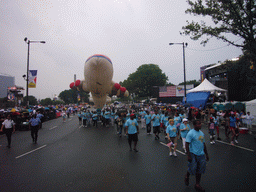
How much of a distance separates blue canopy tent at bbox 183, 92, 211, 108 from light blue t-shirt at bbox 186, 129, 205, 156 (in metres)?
16.7

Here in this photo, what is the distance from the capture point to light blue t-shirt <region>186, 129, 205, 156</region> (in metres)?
3.88

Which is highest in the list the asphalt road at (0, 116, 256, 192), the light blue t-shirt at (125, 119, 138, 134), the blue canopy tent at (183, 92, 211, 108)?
the blue canopy tent at (183, 92, 211, 108)

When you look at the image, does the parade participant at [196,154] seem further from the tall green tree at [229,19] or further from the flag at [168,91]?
the flag at [168,91]

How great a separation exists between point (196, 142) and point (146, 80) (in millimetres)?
47061

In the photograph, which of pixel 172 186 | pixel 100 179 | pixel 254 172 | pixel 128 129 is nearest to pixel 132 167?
pixel 100 179

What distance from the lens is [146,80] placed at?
166 ft

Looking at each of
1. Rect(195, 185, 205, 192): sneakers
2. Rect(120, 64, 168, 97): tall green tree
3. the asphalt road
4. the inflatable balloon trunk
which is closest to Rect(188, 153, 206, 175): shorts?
Rect(195, 185, 205, 192): sneakers

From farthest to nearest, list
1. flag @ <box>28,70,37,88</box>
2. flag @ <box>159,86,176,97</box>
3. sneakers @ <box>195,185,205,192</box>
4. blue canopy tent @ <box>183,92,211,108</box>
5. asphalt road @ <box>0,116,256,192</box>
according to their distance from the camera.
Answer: flag @ <box>159,86,176,97</box>, blue canopy tent @ <box>183,92,211,108</box>, flag @ <box>28,70,37,88</box>, asphalt road @ <box>0,116,256,192</box>, sneakers @ <box>195,185,205,192</box>

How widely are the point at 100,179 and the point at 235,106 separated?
16.7 m

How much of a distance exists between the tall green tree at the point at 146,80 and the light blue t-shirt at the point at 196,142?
45.8 meters

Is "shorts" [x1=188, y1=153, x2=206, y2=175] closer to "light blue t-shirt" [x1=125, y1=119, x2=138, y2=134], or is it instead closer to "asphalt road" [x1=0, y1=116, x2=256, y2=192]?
"asphalt road" [x1=0, y1=116, x2=256, y2=192]

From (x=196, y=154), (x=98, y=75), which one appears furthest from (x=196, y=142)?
(x=98, y=75)

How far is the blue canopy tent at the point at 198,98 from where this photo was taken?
1928 centimetres

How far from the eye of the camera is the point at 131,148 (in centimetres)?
747
